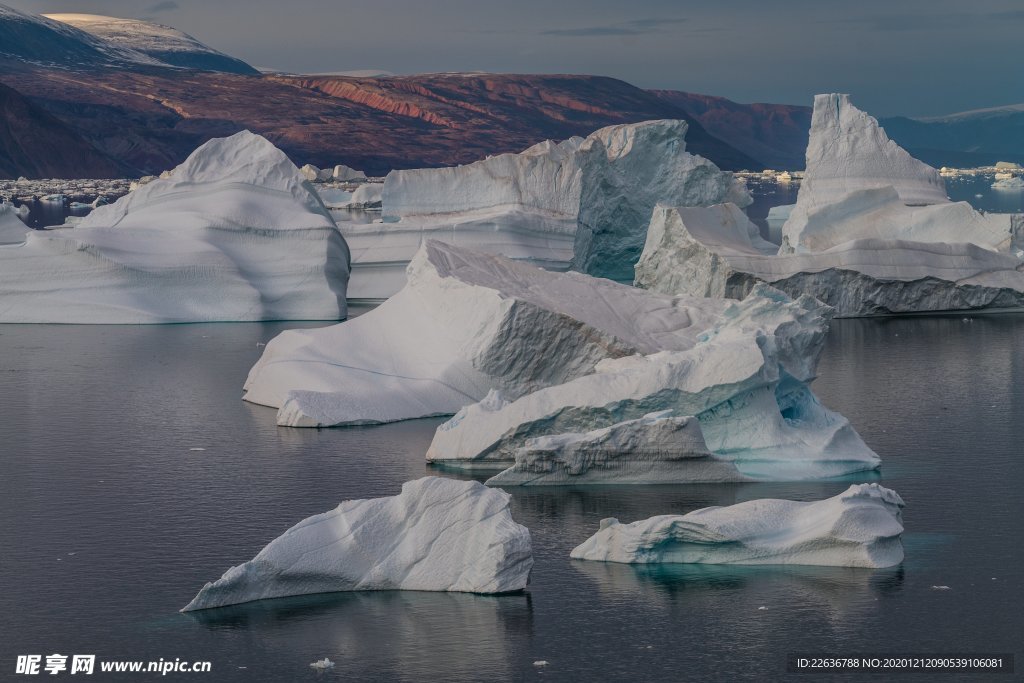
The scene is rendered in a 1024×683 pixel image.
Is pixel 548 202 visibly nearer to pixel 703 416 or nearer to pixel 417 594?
pixel 703 416

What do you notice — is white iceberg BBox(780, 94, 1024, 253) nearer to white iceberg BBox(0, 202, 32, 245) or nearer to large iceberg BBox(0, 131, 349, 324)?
large iceberg BBox(0, 131, 349, 324)

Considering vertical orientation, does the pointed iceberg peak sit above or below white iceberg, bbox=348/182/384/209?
above

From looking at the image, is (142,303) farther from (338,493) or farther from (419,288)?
(338,493)

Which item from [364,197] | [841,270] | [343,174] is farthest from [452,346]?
[343,174]

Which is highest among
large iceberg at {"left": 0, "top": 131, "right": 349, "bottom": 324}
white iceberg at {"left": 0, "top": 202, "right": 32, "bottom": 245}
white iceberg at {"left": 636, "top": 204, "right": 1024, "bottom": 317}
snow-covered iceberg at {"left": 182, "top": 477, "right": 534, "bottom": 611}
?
snow-covered iceberg at {"left": 182, "top": 477, "right": 534, "bottom": 611}

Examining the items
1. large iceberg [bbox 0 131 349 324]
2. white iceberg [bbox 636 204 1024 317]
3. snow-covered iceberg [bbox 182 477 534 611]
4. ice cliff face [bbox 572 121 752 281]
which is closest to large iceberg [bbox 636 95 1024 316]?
white iceberg [bbox 636 204 1024 317]
